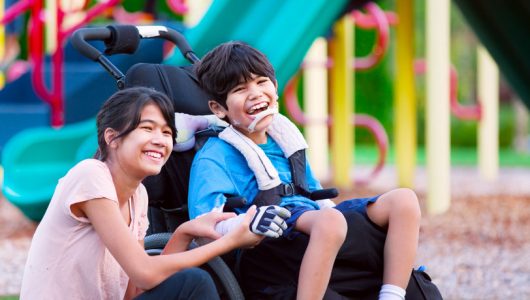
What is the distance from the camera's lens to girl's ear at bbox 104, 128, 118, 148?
2988 mm

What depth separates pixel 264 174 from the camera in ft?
11.1

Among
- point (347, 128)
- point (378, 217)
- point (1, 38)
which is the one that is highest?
point (378, 217)

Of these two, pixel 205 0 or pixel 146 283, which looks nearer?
pixel 146 283

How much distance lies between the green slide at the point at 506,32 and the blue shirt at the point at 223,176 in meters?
4.24

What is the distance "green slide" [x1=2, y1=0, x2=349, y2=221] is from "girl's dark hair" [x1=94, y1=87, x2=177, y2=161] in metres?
3.11

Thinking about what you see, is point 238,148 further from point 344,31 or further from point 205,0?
point 344,31

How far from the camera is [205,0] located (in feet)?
27.2

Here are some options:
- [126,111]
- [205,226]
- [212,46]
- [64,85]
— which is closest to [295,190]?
[205,226]

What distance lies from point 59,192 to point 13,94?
5479mm

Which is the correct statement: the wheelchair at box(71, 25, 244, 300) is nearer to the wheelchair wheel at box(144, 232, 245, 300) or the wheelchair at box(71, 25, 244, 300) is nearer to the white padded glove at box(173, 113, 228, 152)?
the white padded glove at box(173, 113, 228, 152)

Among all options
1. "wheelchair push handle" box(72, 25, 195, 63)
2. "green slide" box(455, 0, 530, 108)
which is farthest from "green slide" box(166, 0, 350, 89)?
"wheelchair push handle" box(72, 25, 195, 63)

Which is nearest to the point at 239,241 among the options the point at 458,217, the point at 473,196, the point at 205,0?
the point at 458,217

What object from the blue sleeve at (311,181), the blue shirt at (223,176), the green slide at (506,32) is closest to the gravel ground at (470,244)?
the green slide at (506,32)

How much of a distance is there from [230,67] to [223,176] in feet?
1.12
